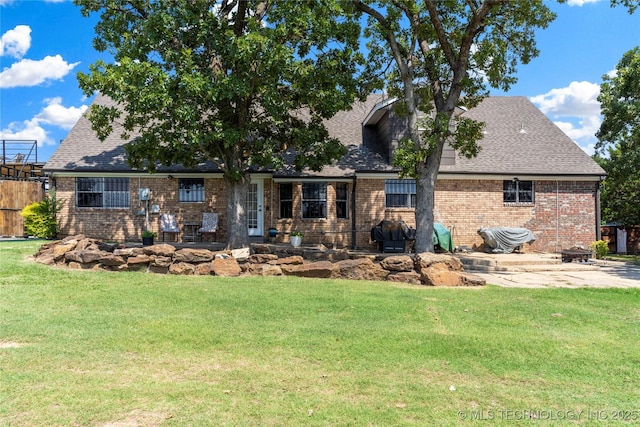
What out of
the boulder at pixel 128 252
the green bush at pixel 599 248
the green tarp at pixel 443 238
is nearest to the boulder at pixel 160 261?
the boulder at pixel 128 252

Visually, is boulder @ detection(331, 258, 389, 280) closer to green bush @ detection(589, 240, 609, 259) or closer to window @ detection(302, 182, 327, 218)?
window @ detection(302, 182, 327, 218)

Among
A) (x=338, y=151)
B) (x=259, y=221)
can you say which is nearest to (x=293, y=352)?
(x=338, y=151)

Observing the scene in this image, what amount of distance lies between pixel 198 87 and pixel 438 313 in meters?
7.24

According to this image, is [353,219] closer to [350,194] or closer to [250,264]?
[350,194]

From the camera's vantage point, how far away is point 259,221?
54.9 feet

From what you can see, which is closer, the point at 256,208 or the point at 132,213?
the point at 132,213

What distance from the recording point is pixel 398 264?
9.94 meters

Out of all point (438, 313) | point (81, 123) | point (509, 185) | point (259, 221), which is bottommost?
point (438, 313)

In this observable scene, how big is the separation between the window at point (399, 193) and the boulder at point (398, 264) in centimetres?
704

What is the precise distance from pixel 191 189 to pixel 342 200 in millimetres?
5551

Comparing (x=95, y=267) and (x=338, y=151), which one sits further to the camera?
(x=338, y=151)

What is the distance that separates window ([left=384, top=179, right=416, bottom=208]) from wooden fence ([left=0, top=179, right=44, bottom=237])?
50.3 feet

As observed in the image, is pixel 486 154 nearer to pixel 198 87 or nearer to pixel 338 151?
pixel 338 151

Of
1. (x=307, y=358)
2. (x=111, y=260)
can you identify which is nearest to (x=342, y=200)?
(x=111, y=260)
